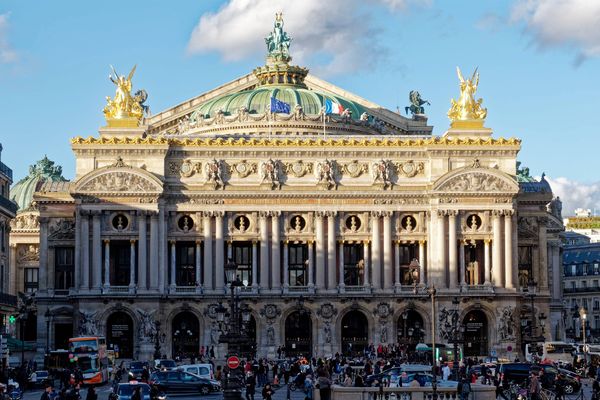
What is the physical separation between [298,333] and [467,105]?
3041 centimetres

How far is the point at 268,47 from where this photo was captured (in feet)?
631

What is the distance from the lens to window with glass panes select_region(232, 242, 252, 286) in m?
148

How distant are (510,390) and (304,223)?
189ft

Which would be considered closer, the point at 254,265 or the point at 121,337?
the point at 121,337

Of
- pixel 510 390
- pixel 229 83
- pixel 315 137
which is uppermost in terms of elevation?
pixel 229 83

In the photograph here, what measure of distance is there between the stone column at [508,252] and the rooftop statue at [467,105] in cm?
1196

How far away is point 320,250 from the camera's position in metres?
147

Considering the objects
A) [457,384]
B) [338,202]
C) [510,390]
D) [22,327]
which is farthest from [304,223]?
[457,384]

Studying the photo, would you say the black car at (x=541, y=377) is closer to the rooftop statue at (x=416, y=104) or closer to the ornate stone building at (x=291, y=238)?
the ornate stone building at (x=291, y=238)

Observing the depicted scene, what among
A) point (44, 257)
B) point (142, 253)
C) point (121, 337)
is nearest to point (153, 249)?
point (142, 253)

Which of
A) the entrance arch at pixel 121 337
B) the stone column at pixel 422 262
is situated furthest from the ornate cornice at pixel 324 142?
the entrance arch at pixel 121 337

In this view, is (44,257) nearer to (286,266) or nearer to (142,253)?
(142,253)

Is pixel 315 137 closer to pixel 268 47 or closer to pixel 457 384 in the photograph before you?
pixel 268 47

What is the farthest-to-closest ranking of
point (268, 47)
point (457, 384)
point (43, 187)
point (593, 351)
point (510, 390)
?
point (268, 47) → point (43, 187) → point (593, 351) → point (510, 390) → point (457, 384)
